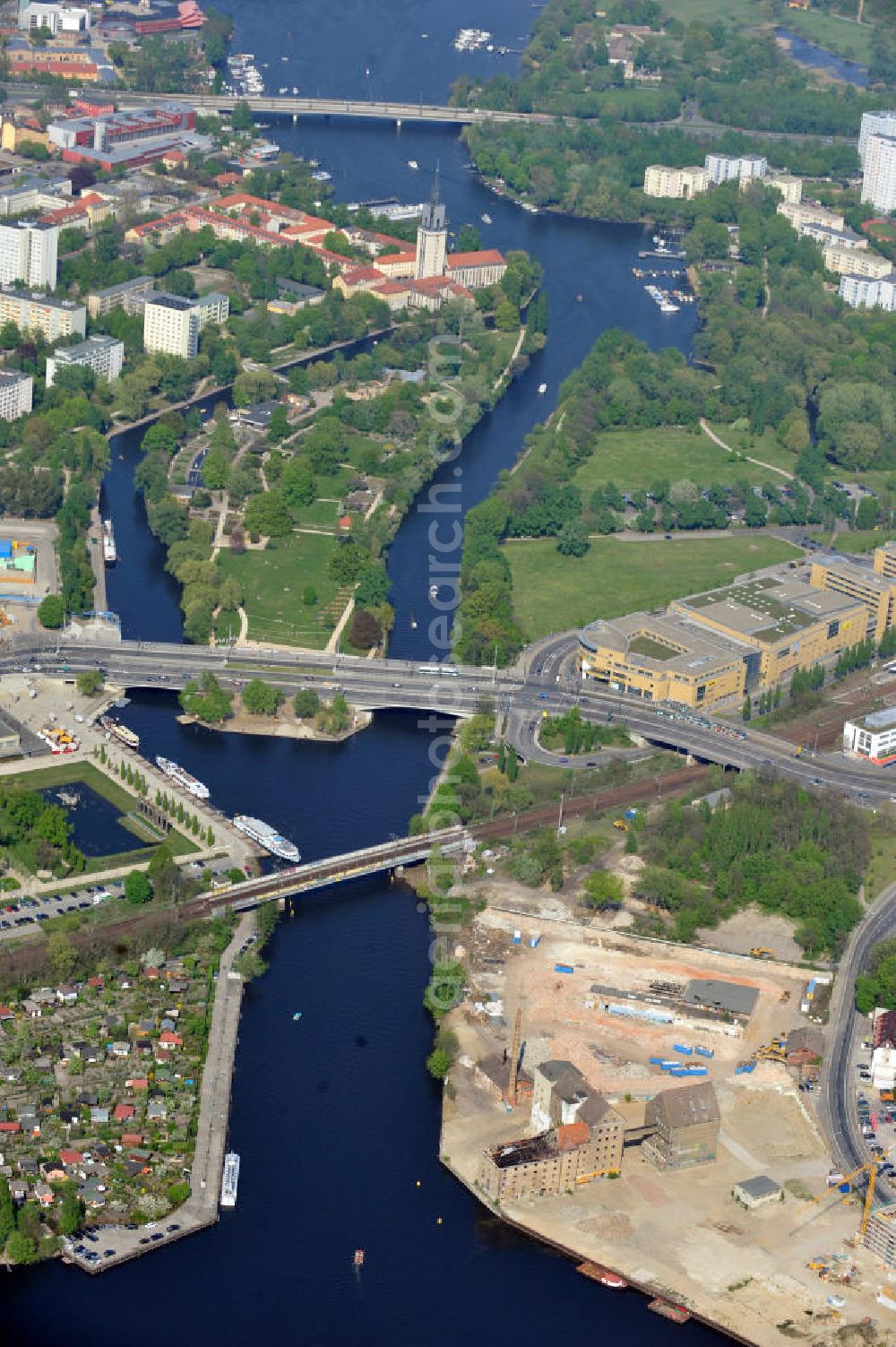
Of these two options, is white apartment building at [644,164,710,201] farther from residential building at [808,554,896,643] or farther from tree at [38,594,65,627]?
tree at [38,594,65,627]

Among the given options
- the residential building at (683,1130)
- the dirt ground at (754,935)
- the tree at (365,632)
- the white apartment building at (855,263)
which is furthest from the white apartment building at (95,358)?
the residential building at (683,1130)

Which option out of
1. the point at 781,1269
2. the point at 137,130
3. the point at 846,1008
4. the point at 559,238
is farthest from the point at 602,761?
the point at 137,130

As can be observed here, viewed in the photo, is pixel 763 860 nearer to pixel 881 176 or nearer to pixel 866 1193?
pixel 866 1193

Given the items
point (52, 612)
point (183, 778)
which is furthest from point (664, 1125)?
point (52, 612)

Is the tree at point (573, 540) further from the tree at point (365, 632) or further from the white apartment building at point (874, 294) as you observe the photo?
the white apartment building at point (874, 294)

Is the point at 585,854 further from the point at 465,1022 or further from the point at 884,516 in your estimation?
the point at 884,516

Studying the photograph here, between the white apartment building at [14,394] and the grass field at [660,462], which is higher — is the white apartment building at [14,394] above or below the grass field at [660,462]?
above
